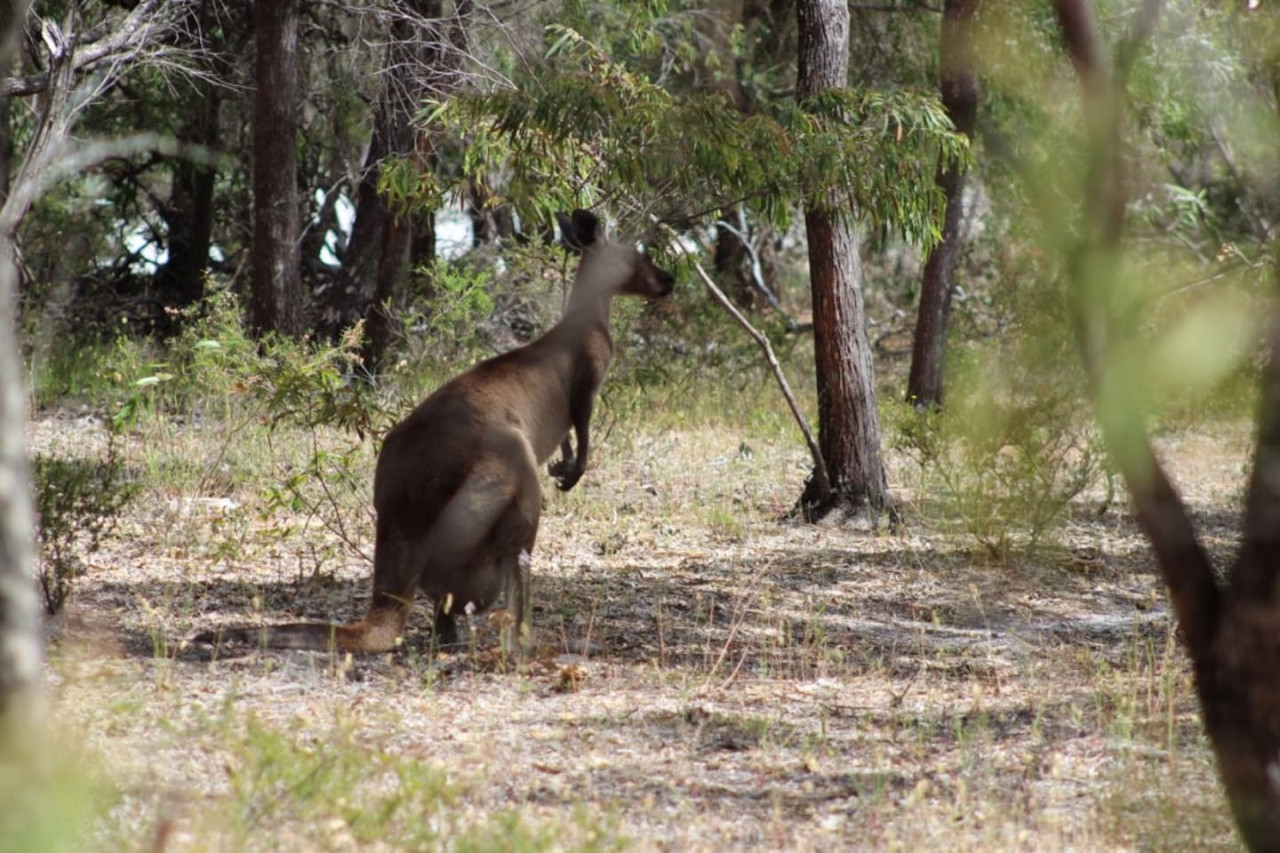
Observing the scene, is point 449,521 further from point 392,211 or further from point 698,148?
point 392,211

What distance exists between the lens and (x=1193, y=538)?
3.74 metres

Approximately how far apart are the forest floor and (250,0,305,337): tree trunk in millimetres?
4123

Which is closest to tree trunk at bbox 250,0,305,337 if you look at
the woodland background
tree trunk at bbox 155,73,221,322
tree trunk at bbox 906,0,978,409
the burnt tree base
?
the woodland background

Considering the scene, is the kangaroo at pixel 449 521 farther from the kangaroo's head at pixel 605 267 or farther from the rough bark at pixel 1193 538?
the rough bark at pixel 1193 538

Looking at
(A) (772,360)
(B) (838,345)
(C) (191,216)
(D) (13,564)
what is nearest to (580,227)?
(A) (772,360)

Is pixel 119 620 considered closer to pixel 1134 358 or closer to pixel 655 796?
pixel 655 796

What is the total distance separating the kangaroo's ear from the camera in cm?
780

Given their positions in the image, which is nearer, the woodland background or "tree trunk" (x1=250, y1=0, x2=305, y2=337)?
the woodland background

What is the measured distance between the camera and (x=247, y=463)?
9.87m

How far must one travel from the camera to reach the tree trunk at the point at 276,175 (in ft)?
42.9

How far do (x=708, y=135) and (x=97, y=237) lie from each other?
11.5 meters

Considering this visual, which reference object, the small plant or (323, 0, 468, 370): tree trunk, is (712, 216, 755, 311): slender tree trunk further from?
the small plant

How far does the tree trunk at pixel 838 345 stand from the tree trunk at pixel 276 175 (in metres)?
5.32

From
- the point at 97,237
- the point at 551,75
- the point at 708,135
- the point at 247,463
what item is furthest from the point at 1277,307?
the point at 97,237
